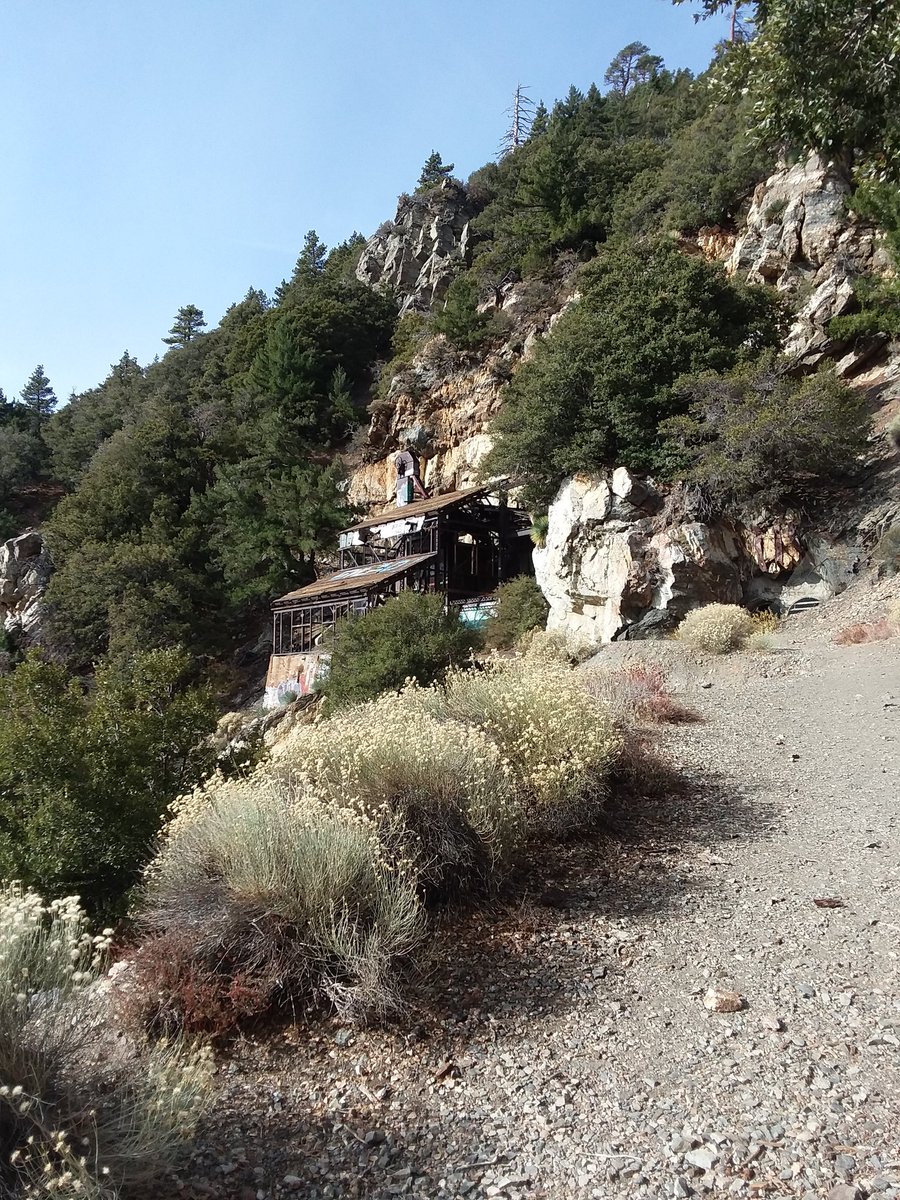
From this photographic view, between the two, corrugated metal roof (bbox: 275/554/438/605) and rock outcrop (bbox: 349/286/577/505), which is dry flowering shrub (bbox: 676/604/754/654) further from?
rock outcrop (bbox: 349/286/577/505)

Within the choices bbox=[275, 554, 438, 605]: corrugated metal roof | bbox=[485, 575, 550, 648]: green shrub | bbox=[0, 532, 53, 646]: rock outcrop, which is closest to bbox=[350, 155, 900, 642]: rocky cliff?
bbox=[485, 575, 550, 648]: green shrub

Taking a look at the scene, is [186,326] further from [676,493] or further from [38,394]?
[676,493]

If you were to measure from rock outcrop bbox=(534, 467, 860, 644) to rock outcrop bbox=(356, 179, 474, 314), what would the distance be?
1306 inches

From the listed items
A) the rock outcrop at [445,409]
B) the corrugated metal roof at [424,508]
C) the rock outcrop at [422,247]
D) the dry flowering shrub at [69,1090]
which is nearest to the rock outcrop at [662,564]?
the corrugated metal roof at [424,508]

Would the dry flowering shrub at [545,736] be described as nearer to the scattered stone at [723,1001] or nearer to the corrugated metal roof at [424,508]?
the scattered stone at [723,1001]

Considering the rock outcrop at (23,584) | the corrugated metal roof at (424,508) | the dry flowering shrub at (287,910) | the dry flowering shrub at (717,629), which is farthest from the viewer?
the rock outcrop at (23,584)

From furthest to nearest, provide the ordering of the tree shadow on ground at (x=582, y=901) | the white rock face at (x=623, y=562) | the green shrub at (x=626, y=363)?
the green shrub at (x=626, y=363) → the white rock face at (x=623, y=562) → the tree shadow on ground at (x=582, y=901)

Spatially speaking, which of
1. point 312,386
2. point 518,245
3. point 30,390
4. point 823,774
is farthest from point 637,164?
point 30,390

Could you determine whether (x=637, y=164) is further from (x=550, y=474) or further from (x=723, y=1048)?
(x=723, y=1048)

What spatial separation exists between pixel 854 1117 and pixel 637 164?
44182 millimetres

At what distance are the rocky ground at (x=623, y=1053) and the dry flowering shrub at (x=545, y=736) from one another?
0.40 m

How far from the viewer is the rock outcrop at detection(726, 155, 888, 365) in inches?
890

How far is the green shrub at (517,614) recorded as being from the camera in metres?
20.9

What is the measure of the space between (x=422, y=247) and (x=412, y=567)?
35.2 metres
